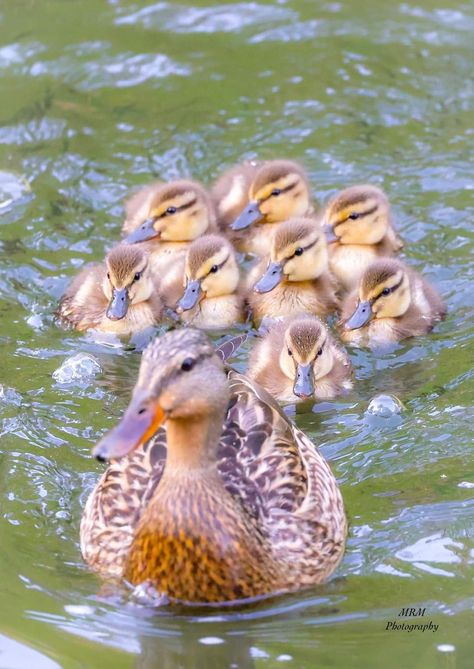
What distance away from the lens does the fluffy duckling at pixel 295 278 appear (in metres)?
5.41

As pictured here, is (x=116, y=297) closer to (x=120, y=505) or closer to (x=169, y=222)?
(x=169, y=222)

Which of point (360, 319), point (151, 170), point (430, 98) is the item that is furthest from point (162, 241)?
point (430, 98)

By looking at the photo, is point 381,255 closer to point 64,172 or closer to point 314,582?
point 64,172

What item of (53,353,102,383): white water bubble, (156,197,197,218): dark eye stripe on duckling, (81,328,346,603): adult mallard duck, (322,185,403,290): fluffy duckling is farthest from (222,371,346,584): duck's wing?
(156,197,197,218): dark eye stripe on duckling

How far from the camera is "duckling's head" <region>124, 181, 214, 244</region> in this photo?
18.9ft

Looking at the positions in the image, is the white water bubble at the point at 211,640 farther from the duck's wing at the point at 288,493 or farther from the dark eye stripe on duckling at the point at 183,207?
the dark eye stripe on duckling at the point at 183,207

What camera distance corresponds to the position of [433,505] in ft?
12.7

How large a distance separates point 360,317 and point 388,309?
133 millimetres

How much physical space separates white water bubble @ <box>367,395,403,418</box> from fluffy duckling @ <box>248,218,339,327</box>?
1.00 meters

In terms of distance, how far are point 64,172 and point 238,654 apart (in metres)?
3.70

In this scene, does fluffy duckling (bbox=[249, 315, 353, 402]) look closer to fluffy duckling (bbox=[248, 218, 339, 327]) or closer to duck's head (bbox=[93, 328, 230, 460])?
fluffy duckling (bbox=[248, 218, 339, 327])

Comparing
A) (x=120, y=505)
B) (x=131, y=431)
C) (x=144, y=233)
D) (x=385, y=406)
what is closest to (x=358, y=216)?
(x=144, y=233)

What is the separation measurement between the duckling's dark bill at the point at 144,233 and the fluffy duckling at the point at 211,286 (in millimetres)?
388

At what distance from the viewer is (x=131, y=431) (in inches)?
123
